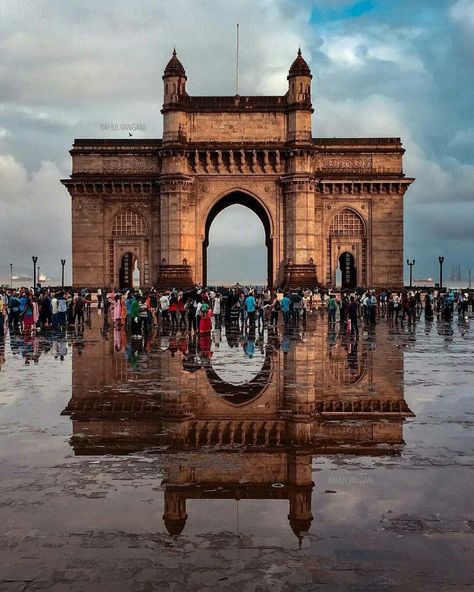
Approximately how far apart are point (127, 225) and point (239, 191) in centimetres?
748

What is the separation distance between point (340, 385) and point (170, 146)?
117ft

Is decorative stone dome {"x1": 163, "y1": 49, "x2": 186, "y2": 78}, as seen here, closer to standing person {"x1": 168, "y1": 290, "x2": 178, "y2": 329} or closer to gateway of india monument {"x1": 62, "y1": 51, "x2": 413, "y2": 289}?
gateway of india monument {"x1": 62, "y1": 51, "x2": 413, "y2": 289}

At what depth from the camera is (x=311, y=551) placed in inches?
199

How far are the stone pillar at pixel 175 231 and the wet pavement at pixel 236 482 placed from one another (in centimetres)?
3217

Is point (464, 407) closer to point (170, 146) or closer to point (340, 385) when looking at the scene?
point (340, 385)

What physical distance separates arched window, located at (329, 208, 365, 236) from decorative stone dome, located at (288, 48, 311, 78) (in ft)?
29.7

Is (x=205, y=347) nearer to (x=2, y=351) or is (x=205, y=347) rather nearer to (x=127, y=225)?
(x=2, y=351)

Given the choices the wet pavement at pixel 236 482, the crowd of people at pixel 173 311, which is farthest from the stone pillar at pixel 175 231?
the wet pavement at pixel 236 482

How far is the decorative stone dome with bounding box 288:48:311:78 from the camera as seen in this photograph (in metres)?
46.8

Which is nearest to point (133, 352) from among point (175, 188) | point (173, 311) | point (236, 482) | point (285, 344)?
point (285, 344)

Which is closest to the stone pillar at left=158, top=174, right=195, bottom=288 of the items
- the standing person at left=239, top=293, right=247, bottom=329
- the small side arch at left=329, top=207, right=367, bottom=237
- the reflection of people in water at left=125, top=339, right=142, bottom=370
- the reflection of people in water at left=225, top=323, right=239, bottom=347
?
the small side arch at left=329, top=207, right=367, bottom=237

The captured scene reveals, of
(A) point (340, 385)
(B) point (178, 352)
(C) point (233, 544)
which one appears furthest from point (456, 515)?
(B) point (178, 352)

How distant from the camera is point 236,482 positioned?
6695 millimetres

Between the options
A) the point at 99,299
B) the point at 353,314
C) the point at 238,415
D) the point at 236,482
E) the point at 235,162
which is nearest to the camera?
the point at 236,482
